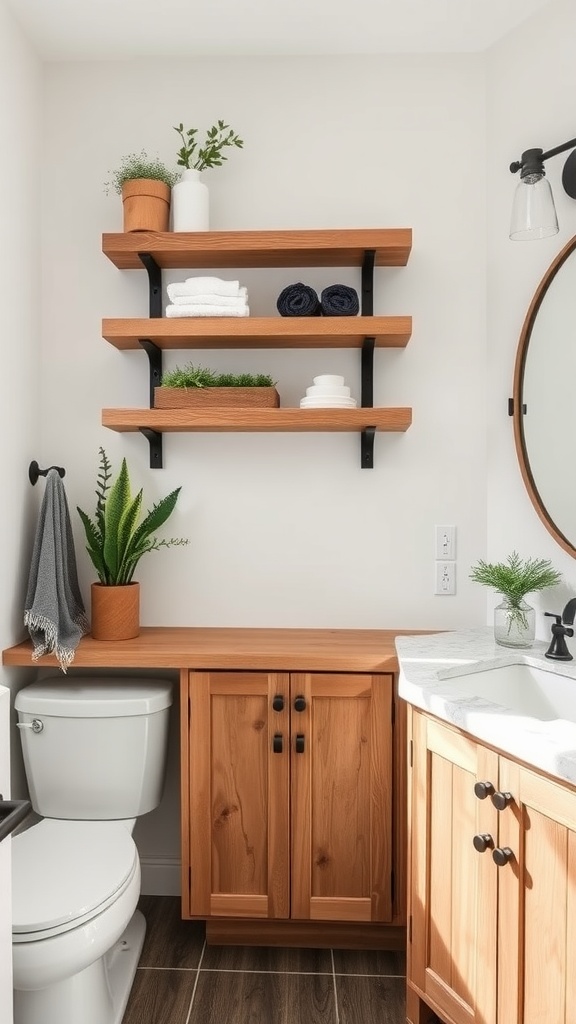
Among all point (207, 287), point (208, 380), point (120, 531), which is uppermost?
point (207, 287)

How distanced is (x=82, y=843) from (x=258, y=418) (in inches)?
46.5

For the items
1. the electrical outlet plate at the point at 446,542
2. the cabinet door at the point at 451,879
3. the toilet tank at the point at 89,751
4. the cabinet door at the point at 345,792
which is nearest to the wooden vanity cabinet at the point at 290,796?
the cabinet door at the point at 345,792

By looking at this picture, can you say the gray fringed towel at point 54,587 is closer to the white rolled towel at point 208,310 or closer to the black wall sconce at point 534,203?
the white rolled towel at point 208,310

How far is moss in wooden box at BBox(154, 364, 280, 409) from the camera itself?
1979 mm

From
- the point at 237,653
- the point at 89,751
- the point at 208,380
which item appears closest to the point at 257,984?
the point at 89,751

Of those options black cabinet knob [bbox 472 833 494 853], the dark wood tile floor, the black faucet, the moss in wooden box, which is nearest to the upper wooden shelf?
the moss in wooden box

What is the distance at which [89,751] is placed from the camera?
1.93 metres

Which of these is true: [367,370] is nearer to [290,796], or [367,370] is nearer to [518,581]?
[518,581]

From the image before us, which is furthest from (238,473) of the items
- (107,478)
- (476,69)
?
(476,69)

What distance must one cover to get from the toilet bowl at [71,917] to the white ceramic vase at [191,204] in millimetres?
1703

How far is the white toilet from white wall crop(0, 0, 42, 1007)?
0.72 ft

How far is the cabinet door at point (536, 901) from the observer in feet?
3.90

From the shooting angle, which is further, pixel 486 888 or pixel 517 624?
pixel 517 624

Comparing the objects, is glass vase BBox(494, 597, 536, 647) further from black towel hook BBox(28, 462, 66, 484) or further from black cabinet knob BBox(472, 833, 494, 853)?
black towel hook BBox(28, 462, 66, 484)
